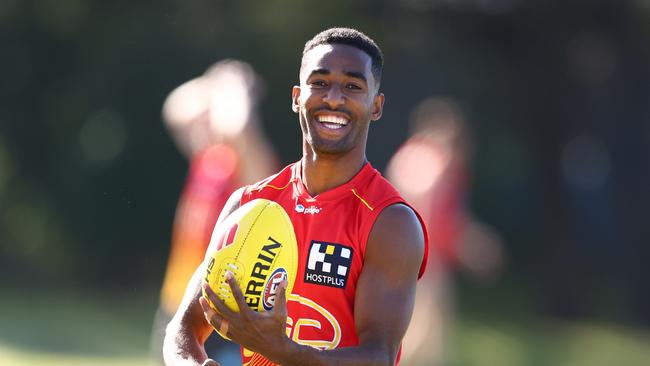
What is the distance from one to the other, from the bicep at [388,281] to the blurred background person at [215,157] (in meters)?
Result: 3.24

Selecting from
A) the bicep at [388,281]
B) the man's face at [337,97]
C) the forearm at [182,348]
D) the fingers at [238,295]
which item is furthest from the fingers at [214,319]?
the man's face at [337,97]

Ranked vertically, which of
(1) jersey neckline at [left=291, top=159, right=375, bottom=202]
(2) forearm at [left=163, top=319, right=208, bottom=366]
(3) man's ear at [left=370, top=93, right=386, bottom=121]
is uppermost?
(3) man's ear at [left=370, top=93, right=386, bottom=121]

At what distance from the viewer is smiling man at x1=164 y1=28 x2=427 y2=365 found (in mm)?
3510

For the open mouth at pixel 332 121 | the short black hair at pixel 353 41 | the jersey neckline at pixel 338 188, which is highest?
the short black hair at pixel 353 41

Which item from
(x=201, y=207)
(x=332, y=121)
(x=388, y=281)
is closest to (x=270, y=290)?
(x=388, y=281)

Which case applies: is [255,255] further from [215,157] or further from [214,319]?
[215,157]

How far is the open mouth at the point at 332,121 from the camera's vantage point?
379 cm

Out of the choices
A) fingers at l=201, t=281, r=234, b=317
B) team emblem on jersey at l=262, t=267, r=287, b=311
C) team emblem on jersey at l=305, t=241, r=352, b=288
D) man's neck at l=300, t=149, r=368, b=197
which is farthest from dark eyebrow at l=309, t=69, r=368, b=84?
fingers at l=201, t=281, r=234, b=317

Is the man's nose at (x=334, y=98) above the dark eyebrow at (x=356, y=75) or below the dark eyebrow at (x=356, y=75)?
below

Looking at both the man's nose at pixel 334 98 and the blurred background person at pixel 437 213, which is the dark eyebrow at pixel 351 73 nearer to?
the man's nose at pixel 334 98

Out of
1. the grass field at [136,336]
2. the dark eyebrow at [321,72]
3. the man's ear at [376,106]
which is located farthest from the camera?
the grass field at [136,336]

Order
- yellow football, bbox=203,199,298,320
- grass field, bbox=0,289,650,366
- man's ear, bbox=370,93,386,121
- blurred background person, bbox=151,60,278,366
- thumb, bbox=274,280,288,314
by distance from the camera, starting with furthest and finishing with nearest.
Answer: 1. grass field, bbox=0,289,650,366
2. blurred background person, bbox=151,60,278,366
3. man's ear, bbox=370,93,386,121
4. yellow football, bbox=203,199,298,320
5. thumb, bbox=274,280,288,314

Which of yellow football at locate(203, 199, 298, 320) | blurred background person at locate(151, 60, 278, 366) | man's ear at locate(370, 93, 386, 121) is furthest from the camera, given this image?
blurred background person at locate(151, 60, 278, 366)

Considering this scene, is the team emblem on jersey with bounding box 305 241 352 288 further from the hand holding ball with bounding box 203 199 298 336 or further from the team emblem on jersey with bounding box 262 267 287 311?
the team emblem on jersey with bounding box 262 267 287 311
